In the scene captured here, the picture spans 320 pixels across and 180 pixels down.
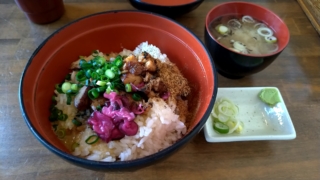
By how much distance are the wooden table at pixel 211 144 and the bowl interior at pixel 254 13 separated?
255 mm

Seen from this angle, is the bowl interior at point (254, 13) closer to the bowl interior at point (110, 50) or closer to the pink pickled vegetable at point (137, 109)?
the bowl interior at point (110, 50)

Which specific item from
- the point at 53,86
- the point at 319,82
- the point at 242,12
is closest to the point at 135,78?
the point at 53,86

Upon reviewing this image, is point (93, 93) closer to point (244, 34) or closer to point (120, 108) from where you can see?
point (120, 108)

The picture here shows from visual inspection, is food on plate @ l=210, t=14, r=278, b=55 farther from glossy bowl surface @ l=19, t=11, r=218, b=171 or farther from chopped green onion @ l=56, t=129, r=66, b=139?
chopped green onion @ l=56, t=129, r=66, b=139

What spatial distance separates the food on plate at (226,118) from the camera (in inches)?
53.8

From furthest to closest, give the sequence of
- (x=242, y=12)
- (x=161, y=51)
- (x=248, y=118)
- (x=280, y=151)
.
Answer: (x=242, y=12), (x=161, y=51), (x=248, y=118), (x=280, y=151)

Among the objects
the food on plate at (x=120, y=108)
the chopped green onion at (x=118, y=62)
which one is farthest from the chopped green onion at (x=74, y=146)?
the chopped green onion at (x=118, y=62)

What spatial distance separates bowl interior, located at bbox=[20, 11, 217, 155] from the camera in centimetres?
124

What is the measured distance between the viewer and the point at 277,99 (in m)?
1.51

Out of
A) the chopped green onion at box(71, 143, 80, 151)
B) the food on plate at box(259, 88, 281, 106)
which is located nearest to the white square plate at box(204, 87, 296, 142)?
the food on plate at box(259, 88, 281, 106)

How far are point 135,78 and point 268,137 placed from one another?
2.45 ft

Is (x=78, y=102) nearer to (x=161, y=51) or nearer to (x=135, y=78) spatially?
(x=135, y=78)

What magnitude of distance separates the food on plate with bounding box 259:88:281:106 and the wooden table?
0.15m

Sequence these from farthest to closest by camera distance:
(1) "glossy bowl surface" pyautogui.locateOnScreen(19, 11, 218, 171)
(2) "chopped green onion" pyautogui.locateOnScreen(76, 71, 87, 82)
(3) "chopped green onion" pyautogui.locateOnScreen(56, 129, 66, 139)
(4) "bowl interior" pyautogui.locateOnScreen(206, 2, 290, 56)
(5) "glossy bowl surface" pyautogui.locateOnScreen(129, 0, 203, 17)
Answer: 1. (5) "glossy bowl surface" pyautogui.locateOnScreen(129, 0, 203, 17)
2. (4) "bowl interior" pyautogui.locateOnScreen(206, 2, 290, 56)
3. (2) "chopped green onion" pyautogui.locateOnScreen(76, 71, 87, 82)
4. (3) "chopped green onion" pyautogui.locateOnScreen(56, 129, 66, 139)
5. (1) "glossy bowl surface" pyautogui.locateOnScreen(19, 11, 218, 171)
